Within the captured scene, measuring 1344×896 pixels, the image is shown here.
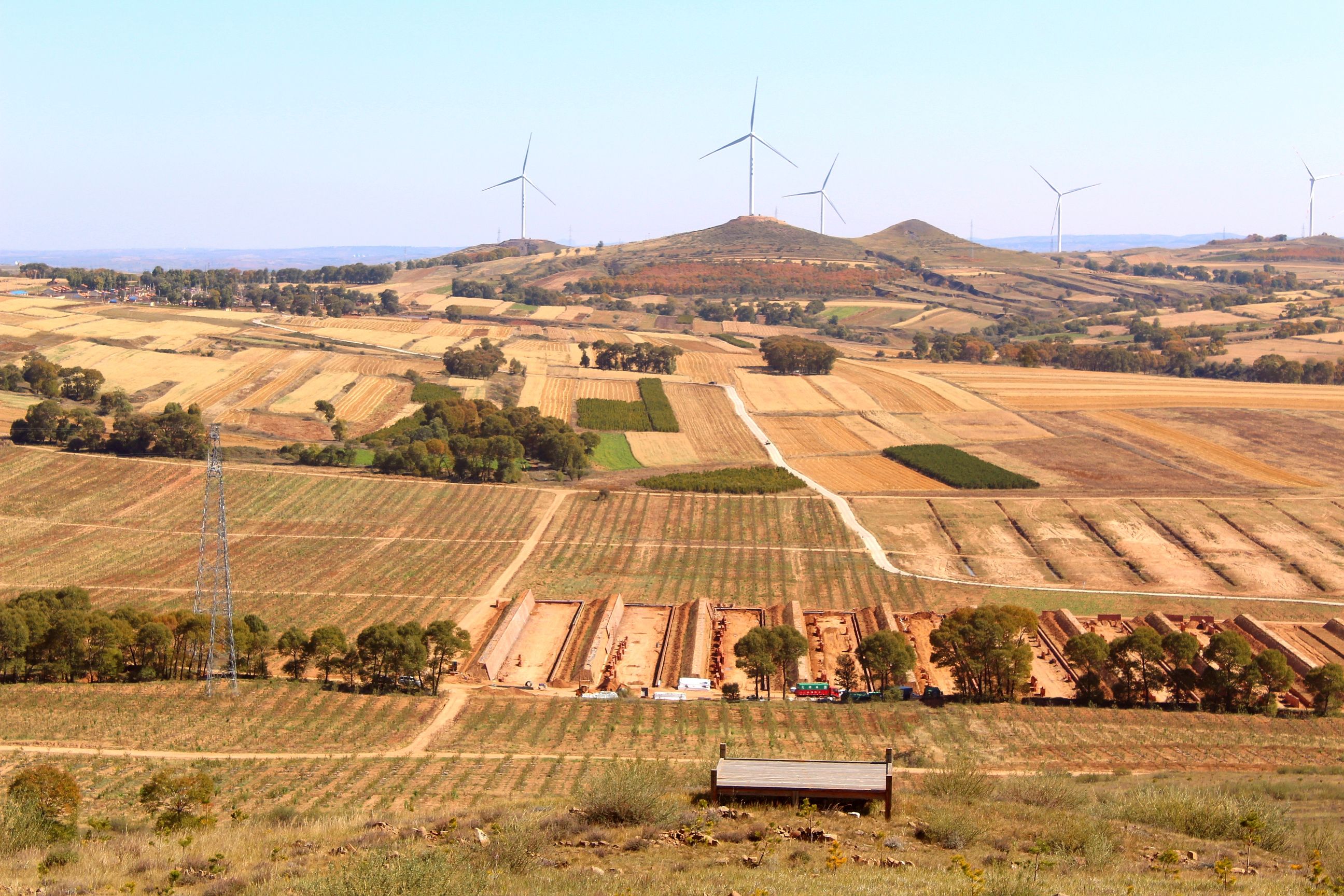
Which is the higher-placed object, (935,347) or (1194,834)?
(935,347)

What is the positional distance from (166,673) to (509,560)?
26.2 meters

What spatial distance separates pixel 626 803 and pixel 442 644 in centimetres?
2650

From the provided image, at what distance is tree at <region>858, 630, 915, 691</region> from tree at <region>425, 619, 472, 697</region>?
17831mm

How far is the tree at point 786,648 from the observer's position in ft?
166

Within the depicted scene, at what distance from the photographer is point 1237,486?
89000mm

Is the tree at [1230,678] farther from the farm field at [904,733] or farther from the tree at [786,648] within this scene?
the tree at [786,648]

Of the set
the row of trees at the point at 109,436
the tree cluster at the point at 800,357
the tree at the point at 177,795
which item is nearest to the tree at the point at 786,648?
the tree at the point at 177,795

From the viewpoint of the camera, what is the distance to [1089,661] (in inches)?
1948

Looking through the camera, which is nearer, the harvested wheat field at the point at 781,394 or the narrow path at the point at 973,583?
the narrow path at the point at 973,583

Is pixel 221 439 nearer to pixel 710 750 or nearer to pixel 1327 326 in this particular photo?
pixel 710 750

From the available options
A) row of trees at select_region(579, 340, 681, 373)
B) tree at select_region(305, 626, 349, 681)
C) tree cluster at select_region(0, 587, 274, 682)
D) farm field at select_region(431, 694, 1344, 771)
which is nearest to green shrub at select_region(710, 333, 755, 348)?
row of trees at select_region(579, 340, 681, 373)

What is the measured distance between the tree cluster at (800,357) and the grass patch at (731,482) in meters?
56.8

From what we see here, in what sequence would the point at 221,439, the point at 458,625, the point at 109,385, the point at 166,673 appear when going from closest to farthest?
the point at 166,673 → the point at 458,625 → the point at 221,439 → the point at 109,385

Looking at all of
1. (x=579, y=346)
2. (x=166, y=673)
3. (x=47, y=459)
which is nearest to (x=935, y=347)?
(x=579, y=346)
